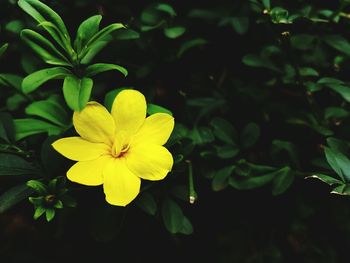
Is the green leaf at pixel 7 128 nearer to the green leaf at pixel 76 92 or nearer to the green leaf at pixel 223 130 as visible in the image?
the green leaf at pixel 76 92

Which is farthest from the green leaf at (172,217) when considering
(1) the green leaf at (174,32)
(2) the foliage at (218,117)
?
(1) the green leaf at (174,32)

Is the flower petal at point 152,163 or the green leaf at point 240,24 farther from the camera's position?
the green leaf at point 240,24

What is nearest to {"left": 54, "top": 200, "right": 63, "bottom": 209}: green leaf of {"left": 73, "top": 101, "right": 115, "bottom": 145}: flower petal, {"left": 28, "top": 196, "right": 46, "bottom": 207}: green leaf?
{"left": 28, "top": 196, "right": 46, "bottom": 207}: green leaf

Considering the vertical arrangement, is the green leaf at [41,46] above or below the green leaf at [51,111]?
above

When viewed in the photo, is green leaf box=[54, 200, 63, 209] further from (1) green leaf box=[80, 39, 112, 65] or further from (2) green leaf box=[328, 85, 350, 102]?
(2) green leaf box=[328, 85, 350, 102]

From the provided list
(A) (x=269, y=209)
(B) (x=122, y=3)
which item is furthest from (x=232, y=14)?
(A) (x=269, y=209)

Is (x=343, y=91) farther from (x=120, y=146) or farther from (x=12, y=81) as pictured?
(x=12, y=81)
